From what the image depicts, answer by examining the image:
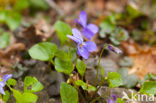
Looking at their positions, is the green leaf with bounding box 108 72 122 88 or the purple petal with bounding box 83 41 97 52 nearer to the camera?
the green leaf with bounding box 108 72 122 88

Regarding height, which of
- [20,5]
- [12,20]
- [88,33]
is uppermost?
[20,5]

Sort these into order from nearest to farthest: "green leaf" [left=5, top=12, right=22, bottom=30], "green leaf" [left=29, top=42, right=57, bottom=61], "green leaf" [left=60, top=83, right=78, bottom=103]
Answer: "green leaf" [left=60, top=83, right=78, bottom=103] → "green leaf" [left=29, top=42, right=57, bottom=61] → "green leaf" [left=5, top=12, right=22, bottom=30]

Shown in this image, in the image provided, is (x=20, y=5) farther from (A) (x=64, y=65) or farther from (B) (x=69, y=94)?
(B) (x=69, y=94)

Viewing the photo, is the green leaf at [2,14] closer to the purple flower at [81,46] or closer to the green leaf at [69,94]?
the purple flower at [81,46]

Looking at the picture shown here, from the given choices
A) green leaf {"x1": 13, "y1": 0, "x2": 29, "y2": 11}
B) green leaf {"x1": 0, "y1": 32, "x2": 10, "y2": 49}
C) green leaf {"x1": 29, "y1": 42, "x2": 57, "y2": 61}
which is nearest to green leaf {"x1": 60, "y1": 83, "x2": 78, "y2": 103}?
green leaf {"x1": 29, "y1": 42, "x2": 57, "y2": 61}

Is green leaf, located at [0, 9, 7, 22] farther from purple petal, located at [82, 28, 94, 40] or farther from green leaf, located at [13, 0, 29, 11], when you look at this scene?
purple petal, located at [82, 28, 94, 40]

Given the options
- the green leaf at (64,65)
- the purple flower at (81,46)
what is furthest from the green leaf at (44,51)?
the purple flower at (81,46)

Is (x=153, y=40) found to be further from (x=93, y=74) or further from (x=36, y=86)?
(x=36, y=86)

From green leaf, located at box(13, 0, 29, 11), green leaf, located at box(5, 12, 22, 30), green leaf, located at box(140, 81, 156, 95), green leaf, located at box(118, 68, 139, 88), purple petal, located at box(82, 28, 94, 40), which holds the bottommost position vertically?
green leaf, located at box(140, 81, 156, 95)

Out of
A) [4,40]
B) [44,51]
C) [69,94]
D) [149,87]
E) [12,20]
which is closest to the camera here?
[69,94]

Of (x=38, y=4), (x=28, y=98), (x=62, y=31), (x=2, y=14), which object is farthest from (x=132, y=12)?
(x=28, y=98)

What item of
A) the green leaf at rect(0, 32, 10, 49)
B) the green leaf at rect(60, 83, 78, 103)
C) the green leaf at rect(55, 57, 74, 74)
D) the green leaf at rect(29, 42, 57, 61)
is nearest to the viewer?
the green leaf at rect(60, 83, 78, 103)
